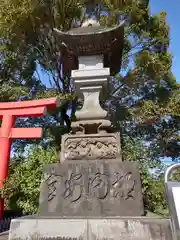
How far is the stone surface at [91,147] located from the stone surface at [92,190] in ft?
0.73

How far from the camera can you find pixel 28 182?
6578 mm

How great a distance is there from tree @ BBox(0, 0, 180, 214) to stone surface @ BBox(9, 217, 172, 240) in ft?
20.4

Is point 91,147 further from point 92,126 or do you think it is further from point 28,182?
point 28,182

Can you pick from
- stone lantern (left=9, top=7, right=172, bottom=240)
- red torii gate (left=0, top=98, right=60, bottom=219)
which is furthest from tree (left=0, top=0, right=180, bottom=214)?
stone lantern (left=9, top=7, right=172, bottom=240)

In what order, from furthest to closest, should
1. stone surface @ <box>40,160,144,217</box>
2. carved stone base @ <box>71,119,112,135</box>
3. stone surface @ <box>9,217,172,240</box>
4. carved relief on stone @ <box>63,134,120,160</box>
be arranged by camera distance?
carved stone base @ <box>71,119,112,135</box>, carved relief on stone @ <box>63,134,120,160</box>, stone surface @ <box>40,160,144,217</box>, stone surface @ <box>9,217,172,240</box>

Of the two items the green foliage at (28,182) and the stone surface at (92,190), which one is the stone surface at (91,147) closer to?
the stone surface at (92,190)

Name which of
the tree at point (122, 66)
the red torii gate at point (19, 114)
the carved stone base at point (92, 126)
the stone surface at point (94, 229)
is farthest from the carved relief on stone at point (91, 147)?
the tree at point (122, 66)

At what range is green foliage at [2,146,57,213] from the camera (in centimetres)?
643

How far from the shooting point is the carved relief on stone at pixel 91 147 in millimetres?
3135

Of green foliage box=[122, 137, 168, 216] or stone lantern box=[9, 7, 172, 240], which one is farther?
green foliage box=[122, 137, 168, 216]

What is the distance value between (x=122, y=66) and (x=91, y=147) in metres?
6.59

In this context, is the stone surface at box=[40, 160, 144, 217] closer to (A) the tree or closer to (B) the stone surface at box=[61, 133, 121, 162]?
(B) the stone surface at box=[61, 133, 121, 162]

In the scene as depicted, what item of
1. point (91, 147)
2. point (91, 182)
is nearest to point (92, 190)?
point (91, 182)

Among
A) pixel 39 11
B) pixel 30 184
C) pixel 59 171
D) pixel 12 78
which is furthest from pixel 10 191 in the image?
pixel 39 11
